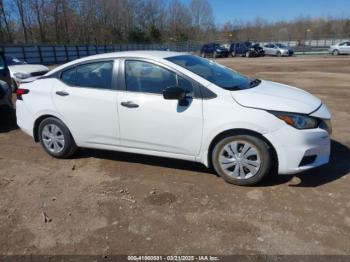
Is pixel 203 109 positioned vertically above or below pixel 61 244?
above

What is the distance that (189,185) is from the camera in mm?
4289

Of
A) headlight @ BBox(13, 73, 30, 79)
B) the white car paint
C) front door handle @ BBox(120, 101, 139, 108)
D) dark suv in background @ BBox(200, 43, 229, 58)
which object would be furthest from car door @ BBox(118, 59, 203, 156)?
dark suv in background @ BBox(200, 43, 229, 58)

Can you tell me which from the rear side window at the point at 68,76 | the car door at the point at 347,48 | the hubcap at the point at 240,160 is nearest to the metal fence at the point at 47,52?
the rear side window at the point at 68,76

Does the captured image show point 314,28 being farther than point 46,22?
Yes

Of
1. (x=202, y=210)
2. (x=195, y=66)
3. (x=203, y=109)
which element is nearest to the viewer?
(x=202, y=210)

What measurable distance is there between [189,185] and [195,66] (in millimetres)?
1584

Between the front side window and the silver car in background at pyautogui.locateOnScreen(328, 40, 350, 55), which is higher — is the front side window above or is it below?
above

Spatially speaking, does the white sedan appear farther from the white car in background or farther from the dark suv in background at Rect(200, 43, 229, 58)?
the dark suv in background at Rect(200, 43, 229, 58)

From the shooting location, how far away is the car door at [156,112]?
4207mm

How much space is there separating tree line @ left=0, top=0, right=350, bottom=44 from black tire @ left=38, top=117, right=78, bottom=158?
155 feet

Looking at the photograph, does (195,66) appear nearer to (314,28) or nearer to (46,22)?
(46,22)

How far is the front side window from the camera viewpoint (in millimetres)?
4371

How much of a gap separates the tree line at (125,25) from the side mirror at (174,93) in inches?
1935

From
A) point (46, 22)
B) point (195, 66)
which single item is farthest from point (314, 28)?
point (195, 66)
